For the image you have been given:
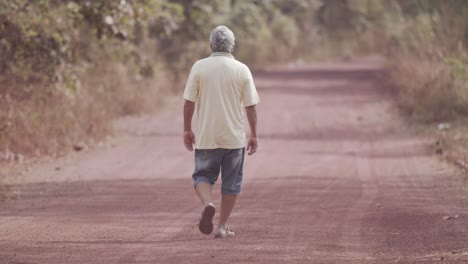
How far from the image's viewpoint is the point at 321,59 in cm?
4831

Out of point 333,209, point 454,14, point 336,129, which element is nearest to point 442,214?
point 333,209

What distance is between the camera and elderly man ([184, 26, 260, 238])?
883 centimetres

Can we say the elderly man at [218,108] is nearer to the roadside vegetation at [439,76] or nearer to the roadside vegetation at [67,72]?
the roadside vegetation at [439,76]

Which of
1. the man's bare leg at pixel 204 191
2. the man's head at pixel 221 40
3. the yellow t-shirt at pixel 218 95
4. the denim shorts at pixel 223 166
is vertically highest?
the man's head at pixel 221 40

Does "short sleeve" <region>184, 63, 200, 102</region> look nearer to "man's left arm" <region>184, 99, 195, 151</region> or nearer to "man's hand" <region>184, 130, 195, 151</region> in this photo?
"man's left arm" <region>184, 99, 195, 151</region>

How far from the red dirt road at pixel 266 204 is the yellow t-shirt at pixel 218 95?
2.87ft

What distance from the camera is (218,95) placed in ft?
28.9

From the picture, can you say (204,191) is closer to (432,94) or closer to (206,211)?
(206,211)

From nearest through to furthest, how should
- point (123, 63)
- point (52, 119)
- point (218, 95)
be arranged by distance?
point (218, 95)
point (52, 119)
point (123, 63)

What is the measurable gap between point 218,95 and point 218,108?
0.11 metres

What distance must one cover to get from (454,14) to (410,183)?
30.6 ft

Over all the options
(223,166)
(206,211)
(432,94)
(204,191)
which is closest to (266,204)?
(223,166)

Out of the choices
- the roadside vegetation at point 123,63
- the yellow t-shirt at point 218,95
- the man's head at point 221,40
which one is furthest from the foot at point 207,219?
the roadside vegetation at point 123,63

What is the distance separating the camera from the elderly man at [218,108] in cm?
883
